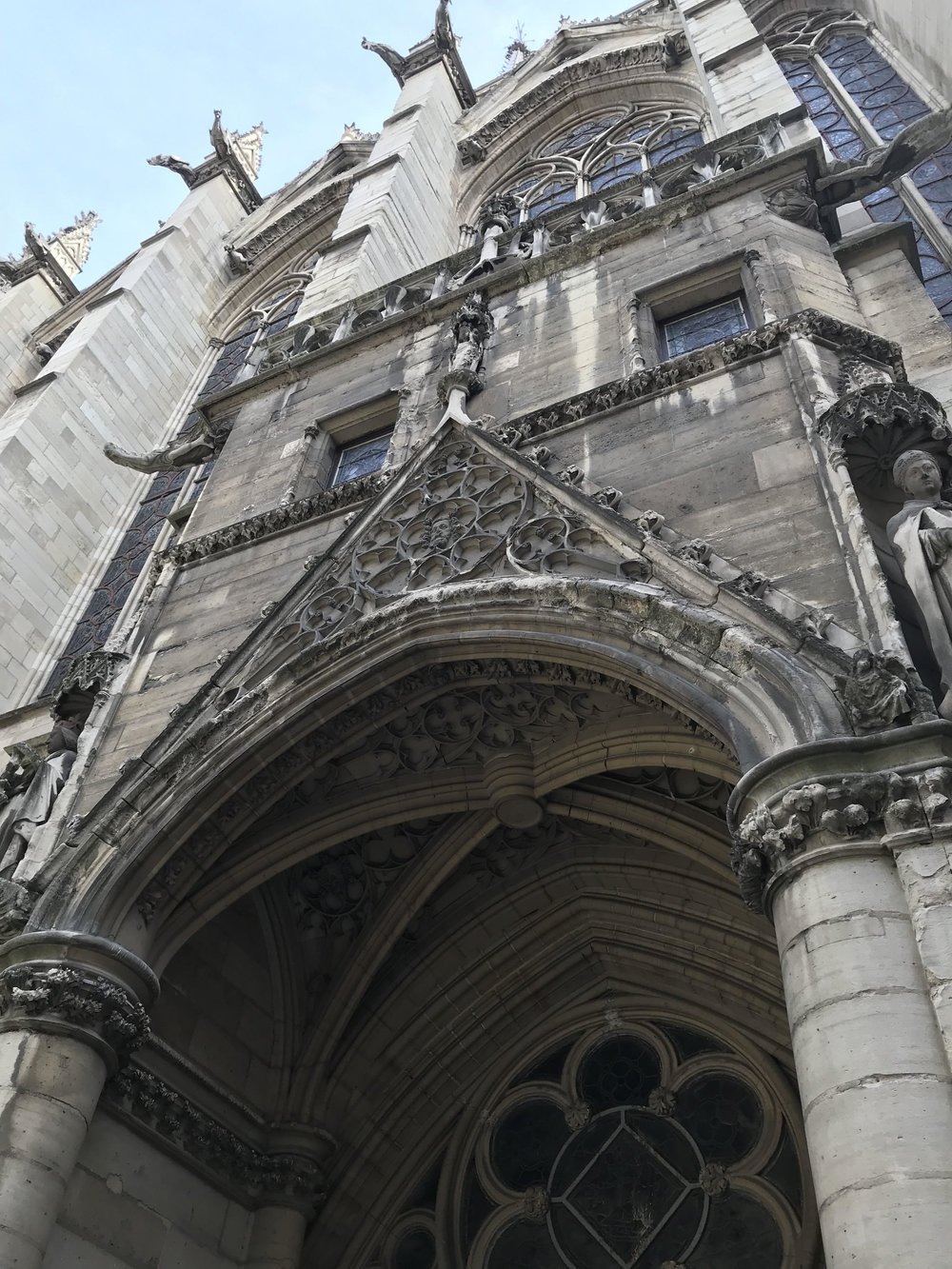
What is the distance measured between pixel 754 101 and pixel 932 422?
8126 millimetres

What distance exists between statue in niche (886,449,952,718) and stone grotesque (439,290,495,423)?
3.45 m

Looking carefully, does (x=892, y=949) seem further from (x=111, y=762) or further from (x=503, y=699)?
(x=111, y=762)

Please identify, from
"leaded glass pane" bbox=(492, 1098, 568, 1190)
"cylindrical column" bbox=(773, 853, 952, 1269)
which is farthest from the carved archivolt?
"leaded glass pane" bbox=(492, 1098, 568, 1190)

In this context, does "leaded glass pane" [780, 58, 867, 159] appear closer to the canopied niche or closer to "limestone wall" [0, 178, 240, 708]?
the canopied niche

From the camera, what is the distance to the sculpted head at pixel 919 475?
5.46 m

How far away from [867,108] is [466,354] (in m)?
9.45

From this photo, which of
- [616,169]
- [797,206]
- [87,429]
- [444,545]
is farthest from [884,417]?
[616,169]

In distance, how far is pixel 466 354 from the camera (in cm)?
909

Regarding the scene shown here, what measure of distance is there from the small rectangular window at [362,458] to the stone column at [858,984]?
5.90 metres

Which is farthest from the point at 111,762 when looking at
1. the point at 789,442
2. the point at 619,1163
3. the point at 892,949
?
the point at 892,949

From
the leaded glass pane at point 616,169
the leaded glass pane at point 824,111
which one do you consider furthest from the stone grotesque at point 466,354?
the leaded glass pane at point 616,169

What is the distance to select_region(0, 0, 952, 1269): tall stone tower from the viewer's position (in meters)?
4.48

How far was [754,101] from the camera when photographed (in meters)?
12.3

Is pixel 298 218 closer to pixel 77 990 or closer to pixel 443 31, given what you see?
pixel 443 31
